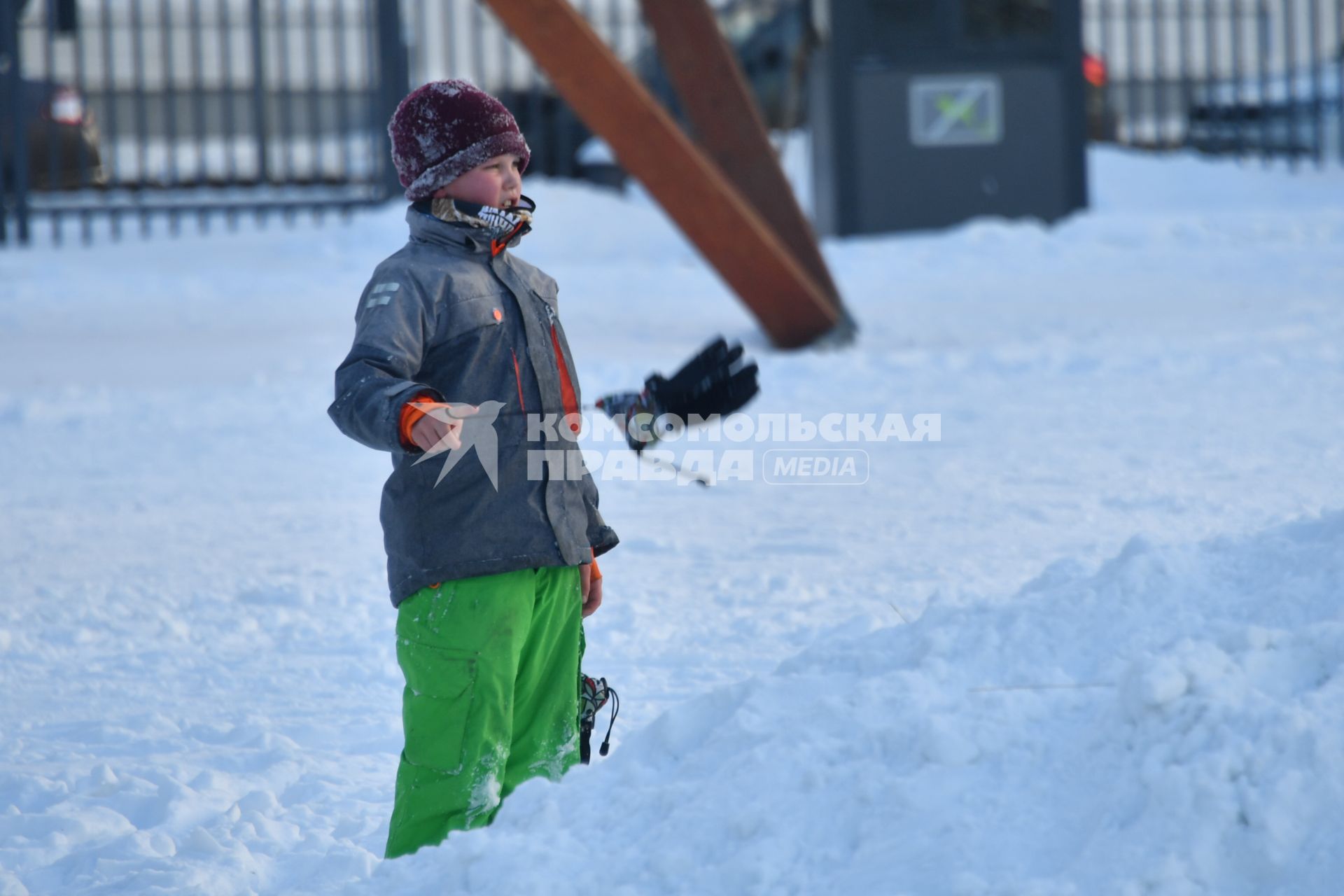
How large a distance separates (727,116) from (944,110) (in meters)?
4.68

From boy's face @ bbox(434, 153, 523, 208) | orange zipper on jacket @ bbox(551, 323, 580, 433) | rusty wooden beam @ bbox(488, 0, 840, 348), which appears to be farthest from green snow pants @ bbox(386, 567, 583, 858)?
rusty wooden beam @ bbox(488, 0, 840, 348)

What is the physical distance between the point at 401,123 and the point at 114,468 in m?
Result: 3.60

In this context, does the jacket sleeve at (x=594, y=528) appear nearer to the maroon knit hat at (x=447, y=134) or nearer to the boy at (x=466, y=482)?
the boy at (x=466, y=482)

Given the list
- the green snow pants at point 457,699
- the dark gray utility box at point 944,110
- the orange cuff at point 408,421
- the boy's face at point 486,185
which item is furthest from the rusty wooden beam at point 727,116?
the orange cuff at point 408,421

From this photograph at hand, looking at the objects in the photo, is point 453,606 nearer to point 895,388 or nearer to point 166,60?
point 895,388

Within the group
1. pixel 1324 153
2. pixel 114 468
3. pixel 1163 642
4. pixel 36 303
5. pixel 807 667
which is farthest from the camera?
pixel 1324 153

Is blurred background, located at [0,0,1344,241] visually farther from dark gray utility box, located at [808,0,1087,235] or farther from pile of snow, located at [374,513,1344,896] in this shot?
pile of snow, located at [374,513,1344,896]

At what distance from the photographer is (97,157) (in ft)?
42.7

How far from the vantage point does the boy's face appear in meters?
2.29

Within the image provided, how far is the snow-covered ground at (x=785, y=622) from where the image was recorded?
189cm

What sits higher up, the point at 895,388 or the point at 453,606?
the point at 453,606

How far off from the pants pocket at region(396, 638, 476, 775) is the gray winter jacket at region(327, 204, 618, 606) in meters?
0.11

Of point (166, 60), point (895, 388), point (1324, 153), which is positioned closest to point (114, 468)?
point (895, 388)

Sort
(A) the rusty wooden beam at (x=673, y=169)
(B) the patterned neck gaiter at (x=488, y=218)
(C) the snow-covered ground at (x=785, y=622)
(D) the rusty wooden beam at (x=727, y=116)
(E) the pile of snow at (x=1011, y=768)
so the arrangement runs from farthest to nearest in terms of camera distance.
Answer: (D) the rusty wooden beam at (x=727, y=116), (A) the rusty wooden beam at (x=673, y=169), (B) the patterned neck gaiter at (x=488, y=218), (C) the snow-covered ground at (x=785, y=622), (E) the pile of snow at (x=1011, y=768)
